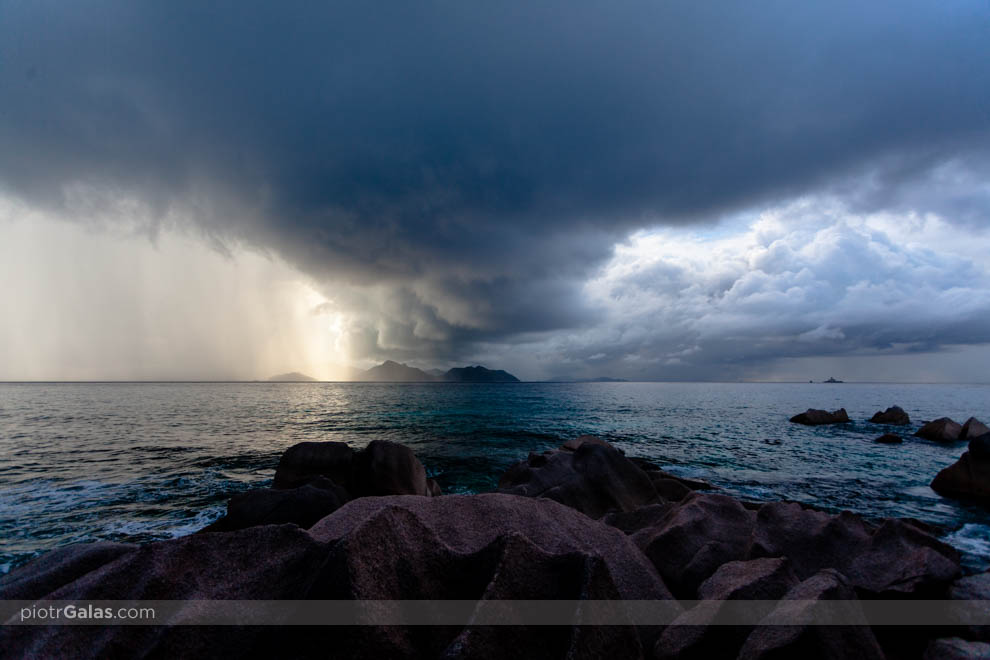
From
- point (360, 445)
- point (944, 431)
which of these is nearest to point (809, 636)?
point (360, 445)

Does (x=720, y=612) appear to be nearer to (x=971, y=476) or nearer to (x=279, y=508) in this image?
(x=279, y=508)

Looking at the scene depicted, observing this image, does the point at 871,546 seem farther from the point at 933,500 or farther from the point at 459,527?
the point at 933,500

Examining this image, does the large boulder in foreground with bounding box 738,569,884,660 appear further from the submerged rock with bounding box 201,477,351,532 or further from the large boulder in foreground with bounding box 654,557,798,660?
the submerged rock with bounding box 201,477,351,532

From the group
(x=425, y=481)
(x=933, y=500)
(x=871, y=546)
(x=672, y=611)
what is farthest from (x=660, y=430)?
(x=672, y=611)

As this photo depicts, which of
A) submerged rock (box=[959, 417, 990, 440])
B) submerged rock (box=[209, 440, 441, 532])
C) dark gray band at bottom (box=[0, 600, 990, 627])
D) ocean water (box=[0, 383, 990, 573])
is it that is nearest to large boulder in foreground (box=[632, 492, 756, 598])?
dark gray band at bottom (box=[0, 600, 990, 627])

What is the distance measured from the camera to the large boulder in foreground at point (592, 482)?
1266cm

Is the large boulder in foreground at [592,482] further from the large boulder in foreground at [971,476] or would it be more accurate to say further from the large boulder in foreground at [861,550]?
the large boulder in foreground at [971,476]

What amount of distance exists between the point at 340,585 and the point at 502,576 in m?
1.62

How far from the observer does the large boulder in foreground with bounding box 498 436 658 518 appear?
12.7 metres

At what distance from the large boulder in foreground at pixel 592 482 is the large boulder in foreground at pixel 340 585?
7.20m

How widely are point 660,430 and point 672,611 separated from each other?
126 ft

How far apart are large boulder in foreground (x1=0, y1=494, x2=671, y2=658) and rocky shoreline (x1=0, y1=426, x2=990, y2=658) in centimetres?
1

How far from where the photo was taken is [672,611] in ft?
17.8

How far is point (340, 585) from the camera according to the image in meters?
3.74
